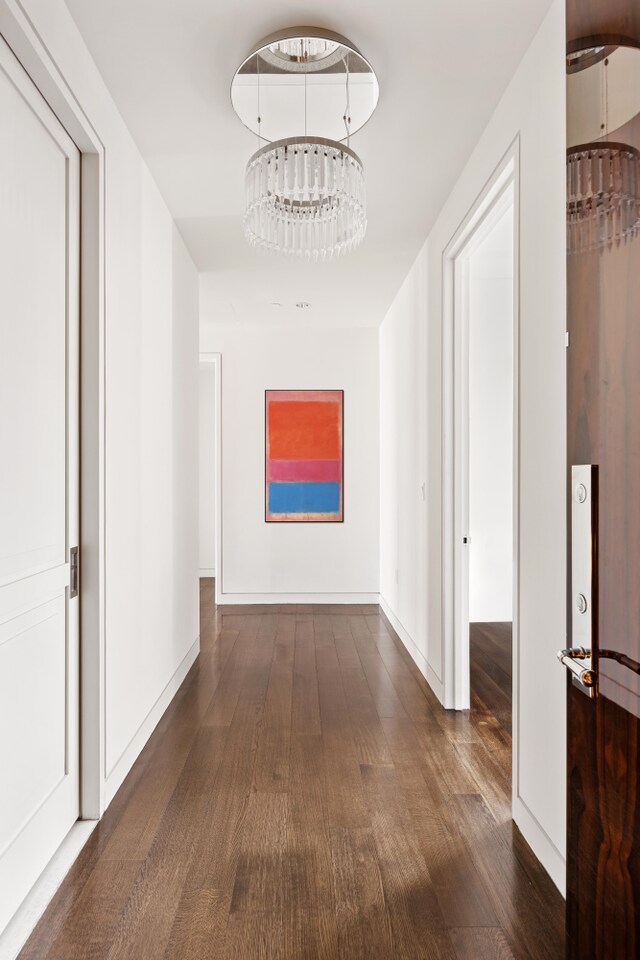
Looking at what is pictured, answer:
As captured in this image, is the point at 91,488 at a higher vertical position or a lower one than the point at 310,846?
higher

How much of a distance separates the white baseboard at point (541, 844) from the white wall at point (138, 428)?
1.41m

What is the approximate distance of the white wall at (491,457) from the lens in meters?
5.20

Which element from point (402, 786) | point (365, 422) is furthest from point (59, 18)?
point (365, 422)

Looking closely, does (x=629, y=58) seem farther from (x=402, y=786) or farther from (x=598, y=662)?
(x=402, y=786)

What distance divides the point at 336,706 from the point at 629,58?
292 centimetres

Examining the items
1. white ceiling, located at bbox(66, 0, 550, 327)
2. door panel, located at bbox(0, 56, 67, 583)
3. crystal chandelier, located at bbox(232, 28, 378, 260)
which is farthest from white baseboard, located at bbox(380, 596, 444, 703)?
white ceiling, located at bbox(66, 0, 550, 327)

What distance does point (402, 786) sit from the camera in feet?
7.80

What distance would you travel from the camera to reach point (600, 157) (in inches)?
42.9

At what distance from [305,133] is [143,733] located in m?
2.53

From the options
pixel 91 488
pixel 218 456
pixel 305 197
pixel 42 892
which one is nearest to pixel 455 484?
pixel 305 197

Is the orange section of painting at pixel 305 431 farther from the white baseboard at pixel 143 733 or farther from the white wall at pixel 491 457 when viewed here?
the white baseboard at pixel 143 733

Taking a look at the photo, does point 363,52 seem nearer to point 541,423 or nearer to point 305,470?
point 541,423

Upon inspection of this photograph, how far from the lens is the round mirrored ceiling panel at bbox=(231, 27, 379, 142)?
204 centimetres

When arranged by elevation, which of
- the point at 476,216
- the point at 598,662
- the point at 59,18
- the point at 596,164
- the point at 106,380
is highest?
the point at 59,18
